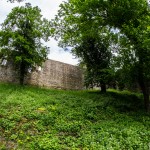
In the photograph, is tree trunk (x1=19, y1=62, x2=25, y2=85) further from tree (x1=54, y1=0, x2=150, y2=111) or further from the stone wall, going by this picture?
tree (x1=54, y1=0, x2=150, y2=111)

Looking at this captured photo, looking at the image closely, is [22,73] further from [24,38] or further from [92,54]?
[92,54]

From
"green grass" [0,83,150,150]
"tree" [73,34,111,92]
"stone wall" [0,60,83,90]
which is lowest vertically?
"green grass" [0,83,150,150]

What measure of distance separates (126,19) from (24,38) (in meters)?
9.17

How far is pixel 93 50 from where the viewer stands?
23.8 meters

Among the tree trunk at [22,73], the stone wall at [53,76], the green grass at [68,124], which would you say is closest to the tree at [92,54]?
the stone wall at [53,76]

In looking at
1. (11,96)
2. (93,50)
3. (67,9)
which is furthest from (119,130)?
(93,50)

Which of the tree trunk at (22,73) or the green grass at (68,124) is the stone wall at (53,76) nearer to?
the tree trunk at (22,73)

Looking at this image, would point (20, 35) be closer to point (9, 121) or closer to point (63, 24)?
point (63, 24)

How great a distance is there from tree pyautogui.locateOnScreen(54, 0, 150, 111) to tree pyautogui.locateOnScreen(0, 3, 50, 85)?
208 inches

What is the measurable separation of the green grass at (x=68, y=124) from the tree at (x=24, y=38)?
4819 millimetres

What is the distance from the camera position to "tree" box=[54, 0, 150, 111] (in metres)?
15.5

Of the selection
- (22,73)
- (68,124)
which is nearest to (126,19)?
(68,124)

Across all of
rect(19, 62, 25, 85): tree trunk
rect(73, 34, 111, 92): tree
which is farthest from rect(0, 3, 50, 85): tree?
rect(73, 34, 111, 92): tree

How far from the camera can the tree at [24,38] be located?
2203 centimetres
